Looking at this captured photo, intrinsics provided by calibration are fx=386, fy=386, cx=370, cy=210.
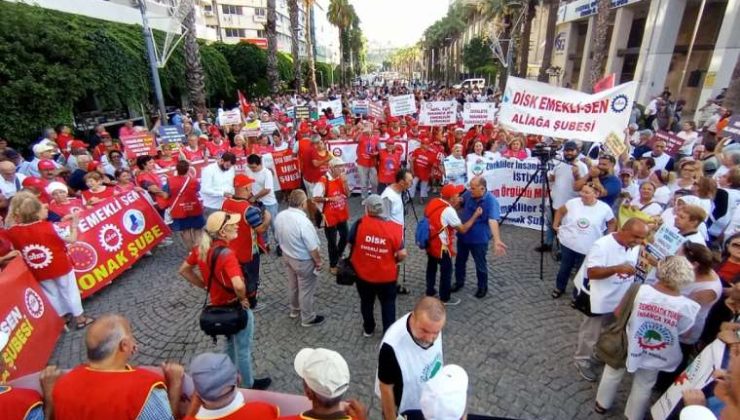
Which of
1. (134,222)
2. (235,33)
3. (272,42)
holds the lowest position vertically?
(134,222)

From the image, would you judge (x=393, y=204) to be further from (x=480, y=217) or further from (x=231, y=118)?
(x=231, y=118)

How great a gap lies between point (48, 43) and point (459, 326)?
44.9 ft

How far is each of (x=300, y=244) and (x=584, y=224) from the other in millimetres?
3678

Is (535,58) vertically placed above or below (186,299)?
above

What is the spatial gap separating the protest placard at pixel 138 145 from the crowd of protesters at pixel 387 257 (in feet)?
0.81

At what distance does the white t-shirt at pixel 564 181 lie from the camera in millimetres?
6521

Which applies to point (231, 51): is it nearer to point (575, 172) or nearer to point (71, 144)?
point (71, 144)

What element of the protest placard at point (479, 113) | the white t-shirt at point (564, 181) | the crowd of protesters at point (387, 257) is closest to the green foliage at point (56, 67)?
the crowd of protesters at point (387, 257)

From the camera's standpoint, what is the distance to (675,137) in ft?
27.8

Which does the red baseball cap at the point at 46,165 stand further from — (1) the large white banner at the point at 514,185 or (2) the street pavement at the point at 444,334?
(1) the large white banner at the point at 514,185

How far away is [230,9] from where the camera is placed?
5834 centimetres

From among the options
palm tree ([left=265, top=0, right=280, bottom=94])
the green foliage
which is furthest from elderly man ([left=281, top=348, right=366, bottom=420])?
palm tree ([left=265, top=0, right=280, bottom=94])

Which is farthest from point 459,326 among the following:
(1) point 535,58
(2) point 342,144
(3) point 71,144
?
(1) point 535,58

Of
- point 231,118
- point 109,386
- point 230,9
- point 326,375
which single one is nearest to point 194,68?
point 231,118
